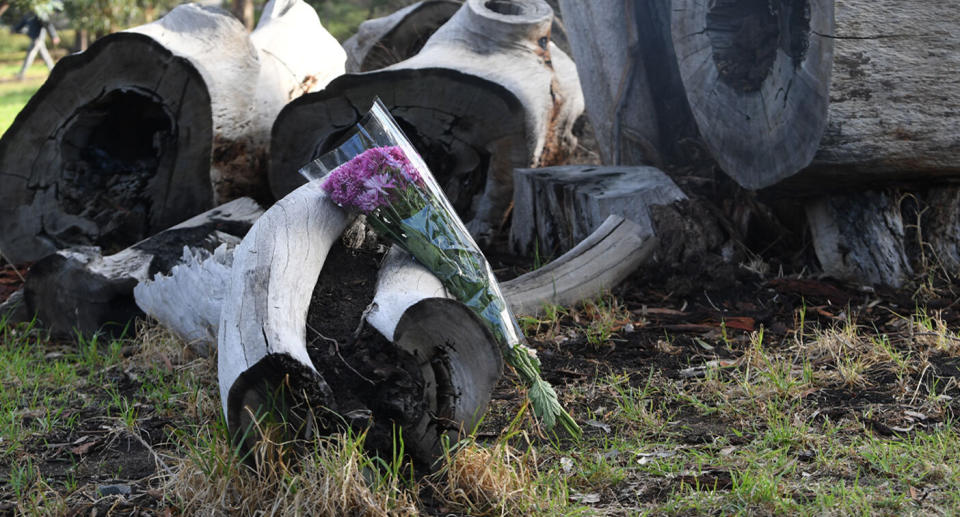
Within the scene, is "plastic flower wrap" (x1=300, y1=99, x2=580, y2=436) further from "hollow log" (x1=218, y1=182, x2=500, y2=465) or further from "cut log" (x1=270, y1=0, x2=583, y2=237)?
"cut log" (x1=270, y1=0, x2=583, y2=237)

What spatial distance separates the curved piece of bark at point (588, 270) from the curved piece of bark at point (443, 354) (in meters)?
1.72

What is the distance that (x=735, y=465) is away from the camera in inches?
106

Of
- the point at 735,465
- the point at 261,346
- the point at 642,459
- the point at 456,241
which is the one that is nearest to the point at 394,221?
the point at 456,241

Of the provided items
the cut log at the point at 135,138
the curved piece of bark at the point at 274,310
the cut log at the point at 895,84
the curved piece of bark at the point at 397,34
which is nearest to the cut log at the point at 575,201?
the cut log at the point at 895,84

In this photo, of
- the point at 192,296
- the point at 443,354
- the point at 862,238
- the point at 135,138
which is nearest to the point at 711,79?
the point at 862,238

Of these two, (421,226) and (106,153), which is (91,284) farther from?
(421,226)

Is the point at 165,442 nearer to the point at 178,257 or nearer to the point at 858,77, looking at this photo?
the point at 178,257

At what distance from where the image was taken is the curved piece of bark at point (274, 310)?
2.31 meters

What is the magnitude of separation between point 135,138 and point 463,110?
6.81 ft

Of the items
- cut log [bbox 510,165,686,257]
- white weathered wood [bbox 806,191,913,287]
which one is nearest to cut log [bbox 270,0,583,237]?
cut log [bbox 510,165,686,257]

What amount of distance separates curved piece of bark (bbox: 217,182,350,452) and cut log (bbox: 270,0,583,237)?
213 centimetres

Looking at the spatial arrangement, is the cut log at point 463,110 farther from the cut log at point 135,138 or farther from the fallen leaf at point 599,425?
the fallen leaf at point 599,425

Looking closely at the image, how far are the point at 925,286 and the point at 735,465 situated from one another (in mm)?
2113

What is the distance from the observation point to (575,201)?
4984 mm
